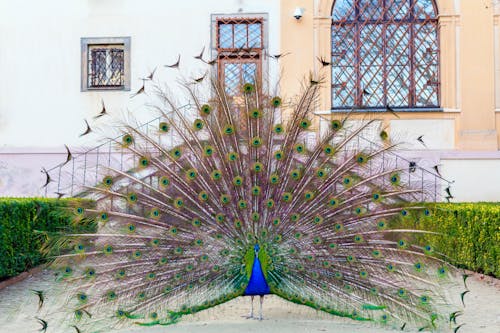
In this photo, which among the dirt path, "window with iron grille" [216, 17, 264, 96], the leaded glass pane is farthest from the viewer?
the leaded glass pane

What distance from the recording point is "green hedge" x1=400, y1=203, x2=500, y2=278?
27.8 feet

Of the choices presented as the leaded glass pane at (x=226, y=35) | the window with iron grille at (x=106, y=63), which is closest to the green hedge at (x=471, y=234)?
the leaded glass pane at (x=226, y=35)

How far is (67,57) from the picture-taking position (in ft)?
47.4

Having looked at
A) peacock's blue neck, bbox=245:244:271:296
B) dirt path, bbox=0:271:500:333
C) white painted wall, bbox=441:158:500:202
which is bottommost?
A: dirt path, bbox=0:271:500:333

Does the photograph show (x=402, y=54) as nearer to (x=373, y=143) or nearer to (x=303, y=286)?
(x=373, y=143)

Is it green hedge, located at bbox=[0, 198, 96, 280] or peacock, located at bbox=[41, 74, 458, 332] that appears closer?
peacock, located at bbox=[41, 74, 458, 332]

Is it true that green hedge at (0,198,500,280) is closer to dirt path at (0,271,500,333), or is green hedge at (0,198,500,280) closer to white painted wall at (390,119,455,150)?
dirt path at (0,271,500,333)

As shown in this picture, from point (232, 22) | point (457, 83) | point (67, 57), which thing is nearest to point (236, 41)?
point (232, 22)

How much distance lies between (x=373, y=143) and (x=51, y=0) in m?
10.8

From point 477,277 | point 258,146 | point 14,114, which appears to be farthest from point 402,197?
point 14,114

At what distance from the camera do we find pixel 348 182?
19.4 ft

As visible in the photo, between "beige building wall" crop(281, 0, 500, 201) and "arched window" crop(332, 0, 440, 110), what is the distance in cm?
25

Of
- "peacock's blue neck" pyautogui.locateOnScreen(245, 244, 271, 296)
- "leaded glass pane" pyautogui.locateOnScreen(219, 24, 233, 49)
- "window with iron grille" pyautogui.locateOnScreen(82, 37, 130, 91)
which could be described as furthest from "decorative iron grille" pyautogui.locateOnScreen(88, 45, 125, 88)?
"peacock's blue neck" pyautogui.locateOnScreen(245, 244, 271, 296)

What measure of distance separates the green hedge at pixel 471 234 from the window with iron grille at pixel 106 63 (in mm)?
7784
